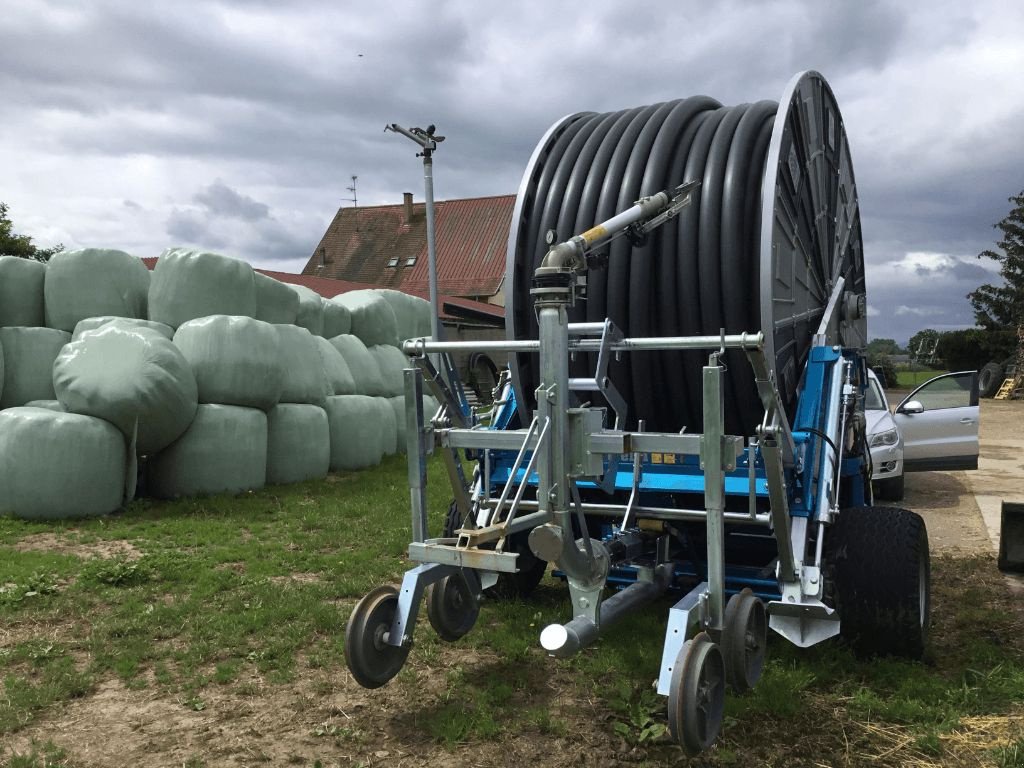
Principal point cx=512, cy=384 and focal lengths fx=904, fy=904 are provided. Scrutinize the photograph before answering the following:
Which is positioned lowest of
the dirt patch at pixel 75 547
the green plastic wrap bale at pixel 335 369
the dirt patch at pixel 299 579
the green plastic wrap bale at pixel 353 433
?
the dirt patch at pixel 299 579

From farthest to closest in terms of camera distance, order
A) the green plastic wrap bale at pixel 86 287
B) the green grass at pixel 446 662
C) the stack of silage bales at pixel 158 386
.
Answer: the green plastic wrap bale at pixel 86 287
the stack of silage bales at pixel 158 386
the green grass at pixel 446 662

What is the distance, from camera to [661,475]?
4.97m

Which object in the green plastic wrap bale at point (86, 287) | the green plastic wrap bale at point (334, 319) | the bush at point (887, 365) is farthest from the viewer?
the bush at point (887, 365)

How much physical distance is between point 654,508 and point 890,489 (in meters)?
7.03

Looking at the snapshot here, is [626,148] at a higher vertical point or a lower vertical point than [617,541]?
higher

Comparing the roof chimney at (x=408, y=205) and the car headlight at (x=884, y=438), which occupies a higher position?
the roof chimney at (x=408, y=205)

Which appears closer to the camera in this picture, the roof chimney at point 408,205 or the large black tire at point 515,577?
the large black tire at point 515,577

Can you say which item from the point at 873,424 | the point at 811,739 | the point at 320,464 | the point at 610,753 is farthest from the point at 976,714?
the point at 320,464

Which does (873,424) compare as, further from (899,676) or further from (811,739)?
(811,739)

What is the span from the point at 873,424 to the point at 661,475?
6.30 metres

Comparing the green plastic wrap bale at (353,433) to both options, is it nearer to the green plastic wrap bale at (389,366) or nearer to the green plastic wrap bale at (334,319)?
the green plastic wrap bale at (389,366)

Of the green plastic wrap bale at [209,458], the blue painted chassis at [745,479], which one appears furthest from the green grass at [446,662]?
the green plastic wrap bale at [209,458]

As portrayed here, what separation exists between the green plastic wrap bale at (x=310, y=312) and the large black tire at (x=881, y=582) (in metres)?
9.50

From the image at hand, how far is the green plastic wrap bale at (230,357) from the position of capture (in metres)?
10.2
